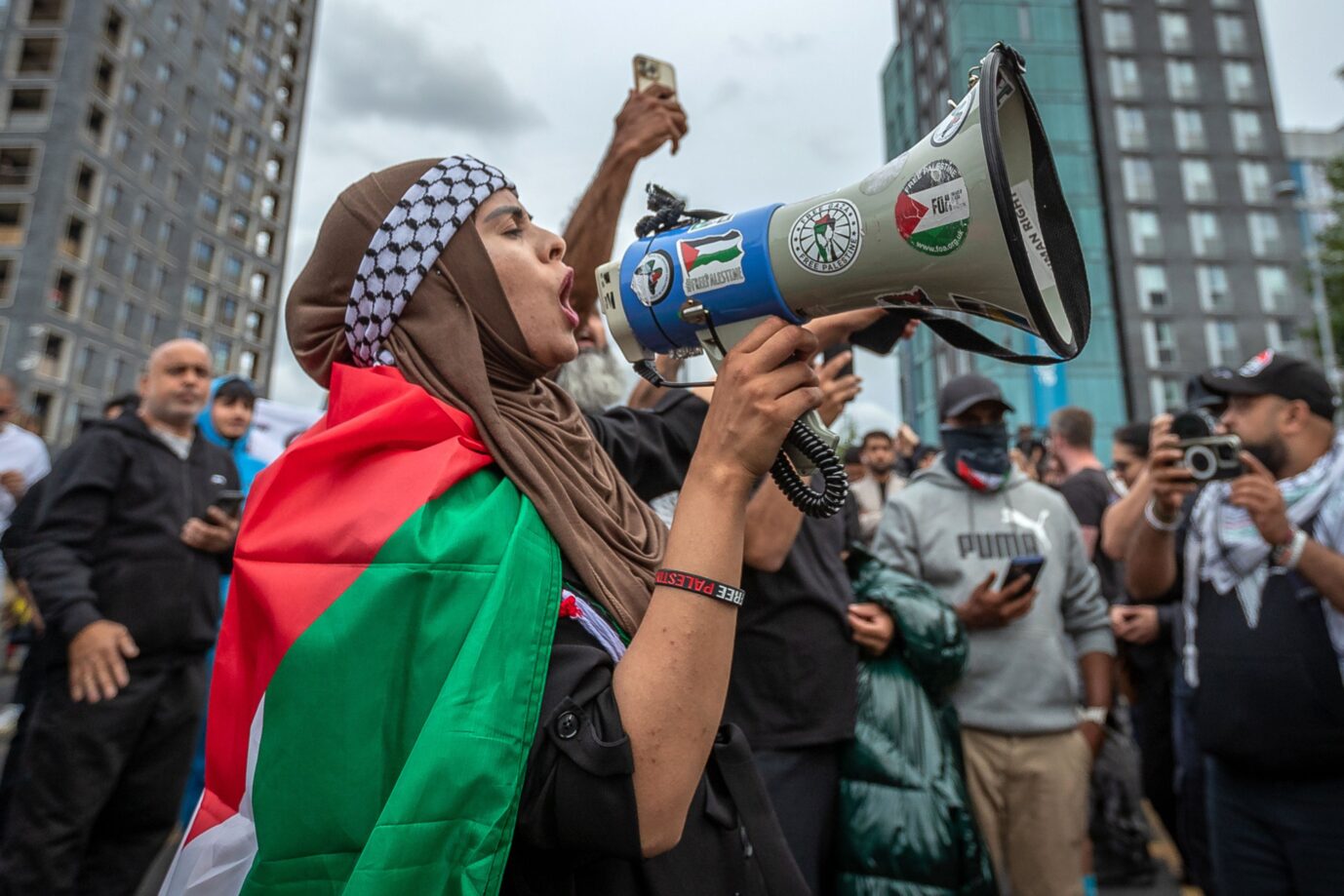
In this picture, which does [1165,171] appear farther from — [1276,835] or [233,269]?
[233,269]

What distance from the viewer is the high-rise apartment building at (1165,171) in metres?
35.7

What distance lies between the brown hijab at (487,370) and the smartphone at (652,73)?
1019 millimetres

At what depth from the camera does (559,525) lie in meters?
1.16

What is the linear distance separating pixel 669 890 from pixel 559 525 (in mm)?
505

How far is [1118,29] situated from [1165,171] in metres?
7.17

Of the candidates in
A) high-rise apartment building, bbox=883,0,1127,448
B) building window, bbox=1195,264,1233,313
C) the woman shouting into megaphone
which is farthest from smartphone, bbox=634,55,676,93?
building window, bbox=1195,264,1233,313

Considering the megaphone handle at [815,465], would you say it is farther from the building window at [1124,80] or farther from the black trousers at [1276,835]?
the building window at [1124,80]

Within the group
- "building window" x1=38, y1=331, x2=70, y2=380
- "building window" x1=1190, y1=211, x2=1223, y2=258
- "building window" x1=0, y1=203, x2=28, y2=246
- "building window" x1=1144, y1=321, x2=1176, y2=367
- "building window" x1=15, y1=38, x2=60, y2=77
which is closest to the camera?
"building window" x1=38, y1=331, x2=70, y2=380

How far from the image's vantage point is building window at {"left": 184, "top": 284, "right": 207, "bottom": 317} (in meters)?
39.6

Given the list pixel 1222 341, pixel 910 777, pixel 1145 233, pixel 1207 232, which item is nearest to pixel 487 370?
pixel 910 777

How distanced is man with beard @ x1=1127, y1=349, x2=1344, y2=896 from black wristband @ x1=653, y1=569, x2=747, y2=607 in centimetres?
202

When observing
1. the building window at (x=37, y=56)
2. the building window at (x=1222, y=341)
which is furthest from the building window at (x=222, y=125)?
the building window at (x=1222, y=341)

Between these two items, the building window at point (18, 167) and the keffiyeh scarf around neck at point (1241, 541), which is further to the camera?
the building window at point (18, 167)

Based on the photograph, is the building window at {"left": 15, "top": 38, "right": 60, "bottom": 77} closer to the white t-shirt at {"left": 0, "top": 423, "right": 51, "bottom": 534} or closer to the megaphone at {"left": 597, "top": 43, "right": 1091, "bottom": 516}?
the white t-shirt at {"left": 0, "top": 423, "right": 51, "bottom": 534}
